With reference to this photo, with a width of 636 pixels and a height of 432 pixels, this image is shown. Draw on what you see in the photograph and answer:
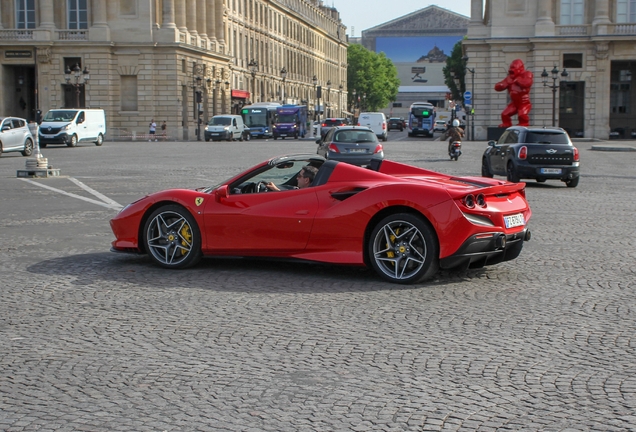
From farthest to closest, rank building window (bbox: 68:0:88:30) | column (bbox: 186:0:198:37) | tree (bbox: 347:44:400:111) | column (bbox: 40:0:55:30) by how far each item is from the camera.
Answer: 1. tree (bbox: 347:44:400:111)
2. column (bbox: 186:0:198:37)
3. building window (bbox: 68:0:88:30)
4. column (bbox: 40:0:55:30)

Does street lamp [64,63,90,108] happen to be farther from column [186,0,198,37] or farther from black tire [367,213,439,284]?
black tire [367,213,439,284]

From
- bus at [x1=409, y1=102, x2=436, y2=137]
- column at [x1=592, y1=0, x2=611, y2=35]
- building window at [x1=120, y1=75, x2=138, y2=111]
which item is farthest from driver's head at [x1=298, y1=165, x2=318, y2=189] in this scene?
bus at [x1=409, y1=102, x2=436, y2=137]

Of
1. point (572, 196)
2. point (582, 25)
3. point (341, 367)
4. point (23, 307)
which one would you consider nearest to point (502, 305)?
point (341, 367)

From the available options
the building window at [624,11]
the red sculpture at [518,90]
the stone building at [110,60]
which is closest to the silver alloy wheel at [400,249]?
the red sculpture at [518,90]

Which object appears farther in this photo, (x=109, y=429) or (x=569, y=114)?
(x=569, y=114)

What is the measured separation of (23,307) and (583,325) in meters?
4.32

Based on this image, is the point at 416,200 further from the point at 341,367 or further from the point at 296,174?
the point at 341,367

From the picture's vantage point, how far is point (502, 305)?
7.54 meters

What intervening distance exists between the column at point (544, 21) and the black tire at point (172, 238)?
5671 cm

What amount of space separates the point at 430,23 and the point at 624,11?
12157cm

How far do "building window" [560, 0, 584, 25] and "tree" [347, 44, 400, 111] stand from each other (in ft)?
317

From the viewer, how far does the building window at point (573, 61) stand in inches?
2480

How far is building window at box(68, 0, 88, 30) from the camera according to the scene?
225ft

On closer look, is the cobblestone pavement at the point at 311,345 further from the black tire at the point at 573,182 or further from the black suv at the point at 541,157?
the black tire at the point at 573,182
